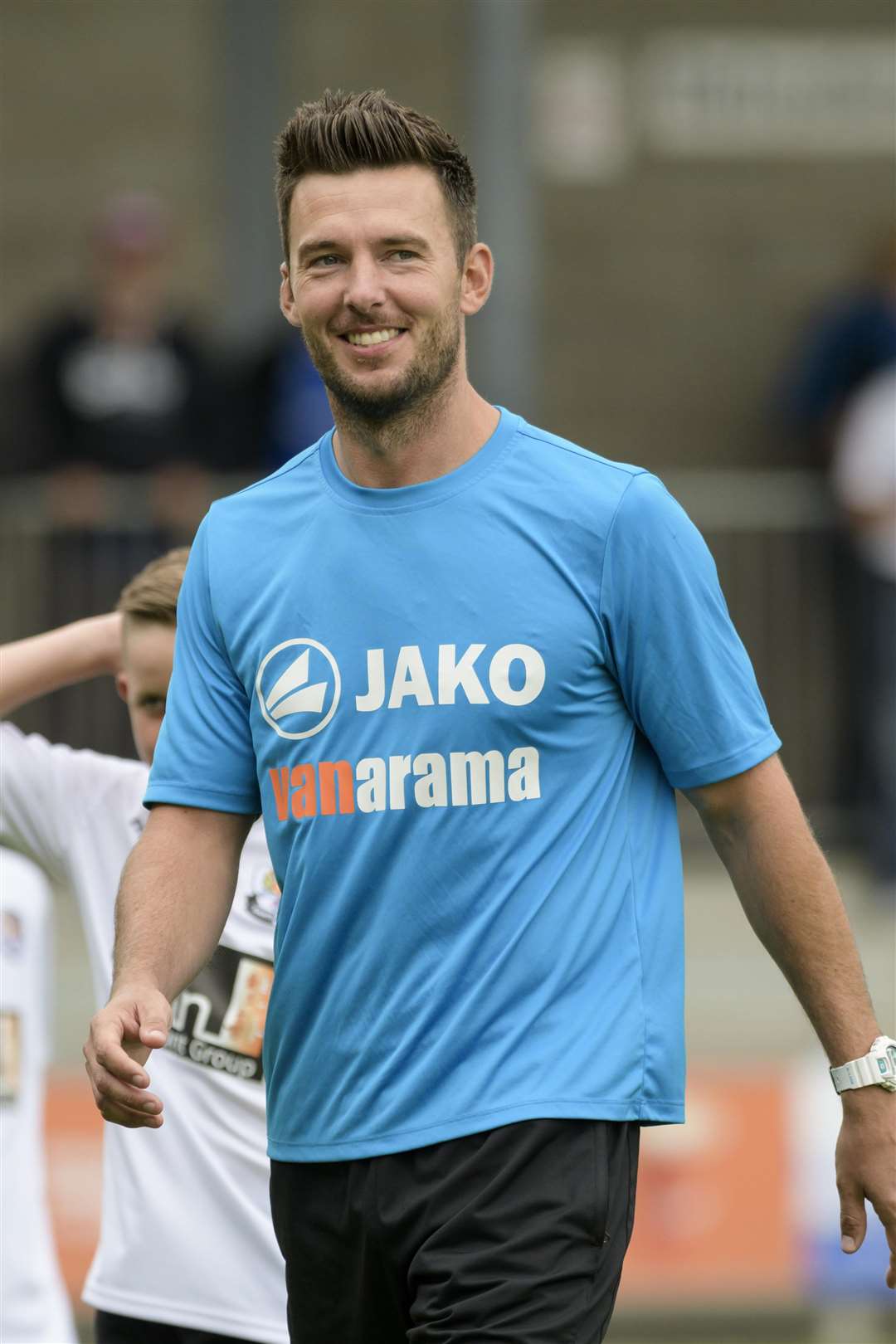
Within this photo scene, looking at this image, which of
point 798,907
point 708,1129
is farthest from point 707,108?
point 798,907

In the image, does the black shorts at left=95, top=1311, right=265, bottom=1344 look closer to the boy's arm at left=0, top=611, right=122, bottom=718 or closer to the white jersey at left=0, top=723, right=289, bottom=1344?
the white jersey at left=0, top=723, right=289, bottom=1344

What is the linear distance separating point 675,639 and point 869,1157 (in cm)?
72

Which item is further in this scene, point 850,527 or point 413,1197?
point 850,527

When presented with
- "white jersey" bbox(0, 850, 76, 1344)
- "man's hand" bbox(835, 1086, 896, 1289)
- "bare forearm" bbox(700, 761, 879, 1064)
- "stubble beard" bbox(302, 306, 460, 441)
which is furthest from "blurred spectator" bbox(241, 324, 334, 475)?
"man's hand" bbox(835, 1086, 896, 1289)

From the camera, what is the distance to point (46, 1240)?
4.10 metres

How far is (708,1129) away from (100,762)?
4182 mm

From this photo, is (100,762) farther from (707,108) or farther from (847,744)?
(707,108)

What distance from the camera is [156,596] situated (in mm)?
3902

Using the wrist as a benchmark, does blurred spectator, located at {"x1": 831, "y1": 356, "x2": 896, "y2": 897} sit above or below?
above

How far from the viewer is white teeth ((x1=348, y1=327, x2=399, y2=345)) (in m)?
3.13

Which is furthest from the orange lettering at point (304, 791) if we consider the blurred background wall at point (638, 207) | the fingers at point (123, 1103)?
the blurred background wall at point (638, 207)

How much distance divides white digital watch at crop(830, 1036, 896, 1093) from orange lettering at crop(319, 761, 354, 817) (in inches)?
28.8

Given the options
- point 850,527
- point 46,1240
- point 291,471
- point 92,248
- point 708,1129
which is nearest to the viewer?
point 291,471

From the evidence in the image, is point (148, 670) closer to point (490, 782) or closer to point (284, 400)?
point (490, 782)
